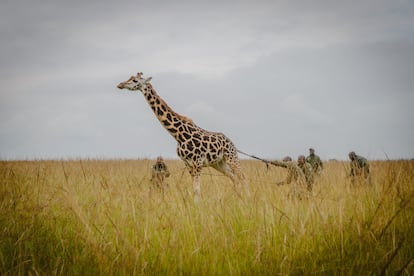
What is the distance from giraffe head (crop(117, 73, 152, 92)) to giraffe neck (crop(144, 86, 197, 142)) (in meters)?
0.14

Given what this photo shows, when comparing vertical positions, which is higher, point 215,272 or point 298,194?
point 298,194

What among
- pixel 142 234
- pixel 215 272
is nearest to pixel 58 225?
pixel 142 234

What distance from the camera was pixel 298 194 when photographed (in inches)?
187

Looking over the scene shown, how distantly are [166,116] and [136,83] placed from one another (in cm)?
104

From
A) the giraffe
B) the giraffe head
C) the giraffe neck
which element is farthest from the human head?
the giraffe head

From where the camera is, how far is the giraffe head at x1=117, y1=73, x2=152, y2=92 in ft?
28.7

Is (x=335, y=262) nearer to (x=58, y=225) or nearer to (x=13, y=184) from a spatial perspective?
(x=58, y=225)

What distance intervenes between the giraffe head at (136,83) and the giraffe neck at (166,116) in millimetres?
139

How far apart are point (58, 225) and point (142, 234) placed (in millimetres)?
1033

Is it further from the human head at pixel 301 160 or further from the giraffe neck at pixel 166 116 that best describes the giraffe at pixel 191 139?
the human head at pixel 301 160

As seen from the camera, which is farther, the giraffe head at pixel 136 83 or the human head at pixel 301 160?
the giraffe head at pixel 136 83

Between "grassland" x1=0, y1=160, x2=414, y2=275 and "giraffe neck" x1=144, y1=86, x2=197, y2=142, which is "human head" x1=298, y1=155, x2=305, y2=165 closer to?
"giraffe neck" x1=144, y1=86, x2=197, y2=142

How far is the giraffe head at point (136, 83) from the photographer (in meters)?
8.74

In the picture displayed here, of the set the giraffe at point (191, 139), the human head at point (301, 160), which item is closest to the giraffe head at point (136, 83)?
the giraffe at point (191, 139)
